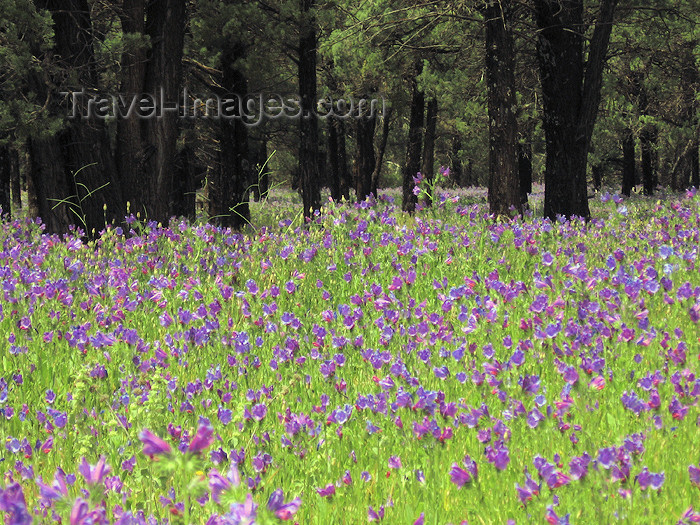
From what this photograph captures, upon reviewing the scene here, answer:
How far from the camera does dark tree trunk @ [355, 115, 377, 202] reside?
2603 centimetres

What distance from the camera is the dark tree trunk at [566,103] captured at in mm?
11555

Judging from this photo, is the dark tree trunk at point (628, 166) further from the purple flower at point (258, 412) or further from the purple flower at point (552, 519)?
the purple flower at point (552, 519)

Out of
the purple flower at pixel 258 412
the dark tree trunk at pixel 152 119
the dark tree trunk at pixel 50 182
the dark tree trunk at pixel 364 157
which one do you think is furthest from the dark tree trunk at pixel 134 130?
the dark tree trunk at pixel 364 157

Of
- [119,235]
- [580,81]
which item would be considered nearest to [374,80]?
[580,81]

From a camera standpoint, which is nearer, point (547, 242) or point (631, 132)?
point (547, 242)

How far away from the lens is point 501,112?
10188 millimetres

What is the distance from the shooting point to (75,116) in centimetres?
938

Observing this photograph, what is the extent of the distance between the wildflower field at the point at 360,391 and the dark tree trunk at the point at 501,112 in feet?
14.6

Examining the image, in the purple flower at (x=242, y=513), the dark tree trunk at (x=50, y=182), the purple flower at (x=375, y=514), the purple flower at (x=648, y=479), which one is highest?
the dark tree trunk at (x=50, y=182)

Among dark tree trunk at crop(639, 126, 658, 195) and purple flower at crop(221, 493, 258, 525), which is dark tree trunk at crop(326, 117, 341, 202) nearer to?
dark tree trunk at crop(639, 126, 658, 195)

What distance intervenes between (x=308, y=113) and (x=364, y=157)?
1196cm

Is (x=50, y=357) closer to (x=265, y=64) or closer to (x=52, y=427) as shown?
(x=52, y=427)

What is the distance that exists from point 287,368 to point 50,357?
4.45 ft

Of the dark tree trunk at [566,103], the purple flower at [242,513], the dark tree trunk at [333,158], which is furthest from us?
the dark tree trunk at [333,158]
